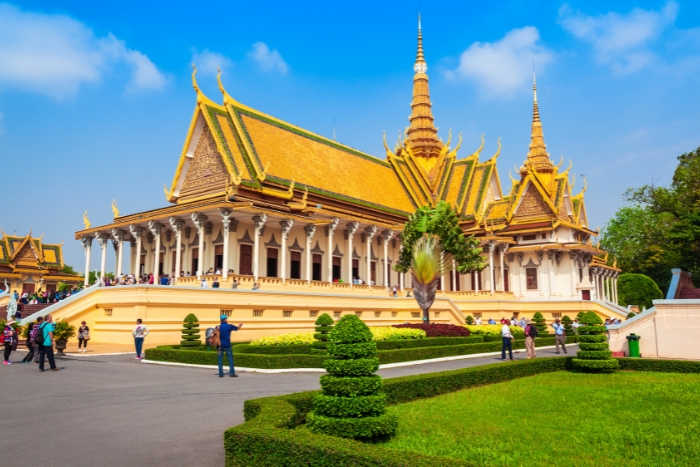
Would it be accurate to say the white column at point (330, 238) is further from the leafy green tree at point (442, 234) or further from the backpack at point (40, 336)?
the backpack at point (40, 336)

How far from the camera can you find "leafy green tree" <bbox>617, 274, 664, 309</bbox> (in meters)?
53.9

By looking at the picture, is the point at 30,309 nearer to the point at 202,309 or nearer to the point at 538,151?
the point at 202,309

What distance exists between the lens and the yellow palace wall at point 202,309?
21.5 meters

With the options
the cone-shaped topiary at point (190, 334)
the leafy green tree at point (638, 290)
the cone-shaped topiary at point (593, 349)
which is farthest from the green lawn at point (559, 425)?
the leafy green tree at point (638, 290)

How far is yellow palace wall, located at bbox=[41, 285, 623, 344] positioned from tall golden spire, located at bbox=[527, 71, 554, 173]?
28329 millimetres

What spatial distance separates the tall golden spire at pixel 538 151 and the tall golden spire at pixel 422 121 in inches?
370

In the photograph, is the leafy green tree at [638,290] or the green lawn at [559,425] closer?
the green lawn at [559,425]

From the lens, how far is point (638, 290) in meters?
54.7

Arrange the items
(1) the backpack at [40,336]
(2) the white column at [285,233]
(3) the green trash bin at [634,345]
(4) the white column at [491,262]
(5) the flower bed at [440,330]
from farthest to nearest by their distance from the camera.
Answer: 1. (4) the white column at [491,262]
2. (2) the white column at [285,233]
3. (5) the flower bed at [440,330]
4. (3) the green trash bin at [634,345]
5. (1) the backpack at [40,336]

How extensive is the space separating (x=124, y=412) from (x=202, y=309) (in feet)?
46.7

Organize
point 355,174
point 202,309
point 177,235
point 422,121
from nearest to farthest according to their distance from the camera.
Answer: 1. point 202,309
2. point 177,235
3. point 355,174
4. point 422,121

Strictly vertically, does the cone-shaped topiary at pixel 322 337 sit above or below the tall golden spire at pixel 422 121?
below

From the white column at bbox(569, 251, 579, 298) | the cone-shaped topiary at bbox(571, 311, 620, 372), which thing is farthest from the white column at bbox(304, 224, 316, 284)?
the white column at bbox(569, 251, 579, 298)

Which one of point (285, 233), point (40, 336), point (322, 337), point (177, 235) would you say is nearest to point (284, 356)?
point (322, 337)
